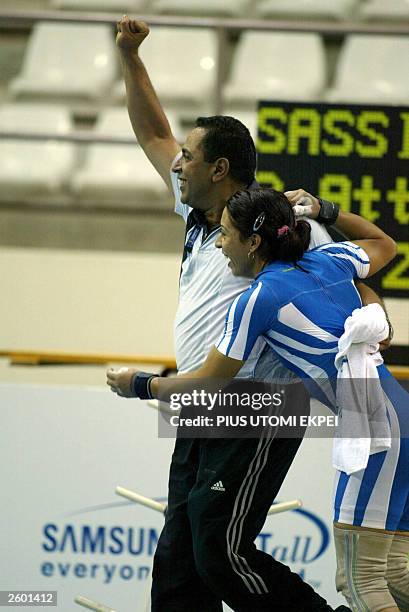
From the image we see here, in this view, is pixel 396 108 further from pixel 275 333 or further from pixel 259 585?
pixel 259 585

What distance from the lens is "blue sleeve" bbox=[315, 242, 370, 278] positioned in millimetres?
2695

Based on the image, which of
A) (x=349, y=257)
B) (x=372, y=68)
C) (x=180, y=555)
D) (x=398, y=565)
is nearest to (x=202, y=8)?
(x=372, y=68)

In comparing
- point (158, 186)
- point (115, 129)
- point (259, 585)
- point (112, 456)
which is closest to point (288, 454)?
point (259, 585)

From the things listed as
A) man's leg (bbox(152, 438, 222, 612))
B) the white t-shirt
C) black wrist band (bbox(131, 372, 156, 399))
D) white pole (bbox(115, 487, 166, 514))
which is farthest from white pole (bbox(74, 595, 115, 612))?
black wrist band (bbox(131, 372, 156, 399))

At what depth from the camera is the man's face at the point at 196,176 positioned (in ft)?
9.66

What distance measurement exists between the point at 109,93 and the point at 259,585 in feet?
14.8

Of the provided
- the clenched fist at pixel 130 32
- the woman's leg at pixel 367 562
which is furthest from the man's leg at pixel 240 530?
the clenched fist at pixel 130 32

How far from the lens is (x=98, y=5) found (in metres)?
6.73

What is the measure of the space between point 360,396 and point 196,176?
33.3 inches

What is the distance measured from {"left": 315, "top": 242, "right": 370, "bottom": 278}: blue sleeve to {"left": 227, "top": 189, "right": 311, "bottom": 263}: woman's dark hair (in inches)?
4.1

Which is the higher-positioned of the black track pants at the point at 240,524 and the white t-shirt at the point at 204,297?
the white t-shirt at the point at 204,297

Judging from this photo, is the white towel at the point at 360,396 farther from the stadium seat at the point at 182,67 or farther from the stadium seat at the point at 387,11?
the stadium seat at the point at 387,11

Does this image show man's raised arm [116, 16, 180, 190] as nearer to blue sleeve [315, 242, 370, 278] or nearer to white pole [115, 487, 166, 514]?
blue sleeve [315, 242, 370, 278]

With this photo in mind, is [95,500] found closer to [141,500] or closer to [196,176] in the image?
[141,500]
